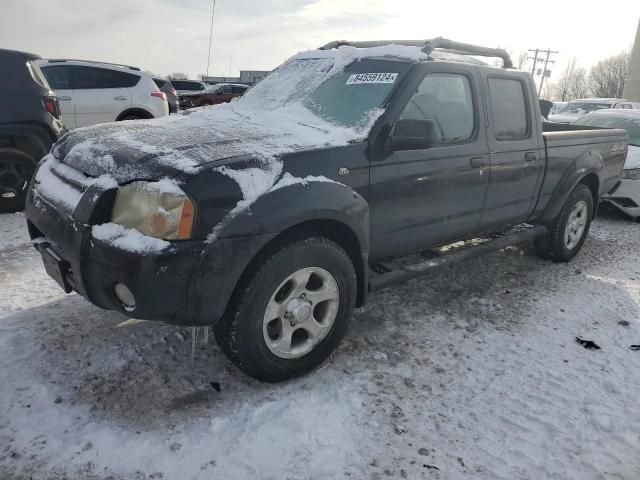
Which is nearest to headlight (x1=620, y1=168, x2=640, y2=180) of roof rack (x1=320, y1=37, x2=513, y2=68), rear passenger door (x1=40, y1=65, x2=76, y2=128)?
roof rack (x1=320, y1=37, x2=513, y2=68)

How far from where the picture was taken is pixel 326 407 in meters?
2.65

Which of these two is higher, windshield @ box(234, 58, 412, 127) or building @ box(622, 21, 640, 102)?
building @ box(622, 21, 640, 102)

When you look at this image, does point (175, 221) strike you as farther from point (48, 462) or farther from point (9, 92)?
point (9, 92)

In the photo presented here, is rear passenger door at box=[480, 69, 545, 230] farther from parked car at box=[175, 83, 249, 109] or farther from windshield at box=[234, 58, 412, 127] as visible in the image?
parked car at box=[175, 83, 249, 109]

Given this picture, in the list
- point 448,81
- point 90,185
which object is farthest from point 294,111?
point 90,185

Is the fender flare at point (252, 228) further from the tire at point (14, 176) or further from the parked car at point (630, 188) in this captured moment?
the parked car at point (630, 188)

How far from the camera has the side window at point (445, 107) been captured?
3.40 meters

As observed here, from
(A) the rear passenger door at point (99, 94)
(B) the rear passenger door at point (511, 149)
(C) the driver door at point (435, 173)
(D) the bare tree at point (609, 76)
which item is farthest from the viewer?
(D) the bare tree at point (609, 76)

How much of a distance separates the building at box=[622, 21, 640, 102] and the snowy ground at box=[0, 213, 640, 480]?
59300 mm

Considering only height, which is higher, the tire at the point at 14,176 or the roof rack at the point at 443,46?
the roof rack at the point at 443,46

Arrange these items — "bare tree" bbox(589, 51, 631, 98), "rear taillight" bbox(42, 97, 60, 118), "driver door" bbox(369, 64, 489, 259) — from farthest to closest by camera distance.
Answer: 1. "bare tree" bbox(589, 51, 631, 98)
2. "rear taillight" bbox(42, 97, 60, 118)
3. "driver door" bbox(369, 64, 489, 259)

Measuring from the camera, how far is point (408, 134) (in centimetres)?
312

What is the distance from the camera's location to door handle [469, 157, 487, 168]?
3705mm

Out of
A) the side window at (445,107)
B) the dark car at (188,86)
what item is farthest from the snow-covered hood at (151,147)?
the dark car at (188,86)
